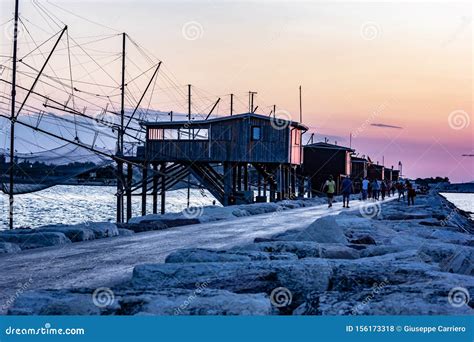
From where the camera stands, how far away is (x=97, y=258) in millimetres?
8922

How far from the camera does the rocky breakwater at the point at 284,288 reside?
461cm

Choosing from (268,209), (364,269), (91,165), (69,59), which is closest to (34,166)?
(91,165)

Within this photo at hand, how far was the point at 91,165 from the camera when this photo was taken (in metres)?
35.4

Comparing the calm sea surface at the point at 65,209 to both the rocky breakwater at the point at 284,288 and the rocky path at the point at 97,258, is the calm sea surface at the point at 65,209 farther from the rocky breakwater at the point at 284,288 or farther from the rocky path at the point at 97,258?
the rocky breakwater at the point at 284,288

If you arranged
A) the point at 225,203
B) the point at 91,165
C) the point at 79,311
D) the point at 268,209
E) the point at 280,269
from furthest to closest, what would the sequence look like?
the point at 225,203, the point at 91,165, the point at 268,209, the point at 280,269, the point at 79,311

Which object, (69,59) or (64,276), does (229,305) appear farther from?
(69,59)

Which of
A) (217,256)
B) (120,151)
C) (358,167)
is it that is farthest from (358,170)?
(217,256)

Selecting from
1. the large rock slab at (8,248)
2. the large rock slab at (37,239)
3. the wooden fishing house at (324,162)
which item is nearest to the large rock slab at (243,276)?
the large rock slab at (8,248)

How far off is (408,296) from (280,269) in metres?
1.35

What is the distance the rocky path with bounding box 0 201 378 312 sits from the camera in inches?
272

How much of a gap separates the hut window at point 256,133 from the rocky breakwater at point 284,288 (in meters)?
33.6

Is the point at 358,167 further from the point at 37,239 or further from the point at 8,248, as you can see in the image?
the point at 8,248

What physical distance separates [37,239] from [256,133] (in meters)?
32.0

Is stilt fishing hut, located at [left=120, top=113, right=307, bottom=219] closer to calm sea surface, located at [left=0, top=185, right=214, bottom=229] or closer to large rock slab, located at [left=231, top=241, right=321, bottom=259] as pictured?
calm sea surface, located at [left=0, top=185, right=214, bottom=229]
